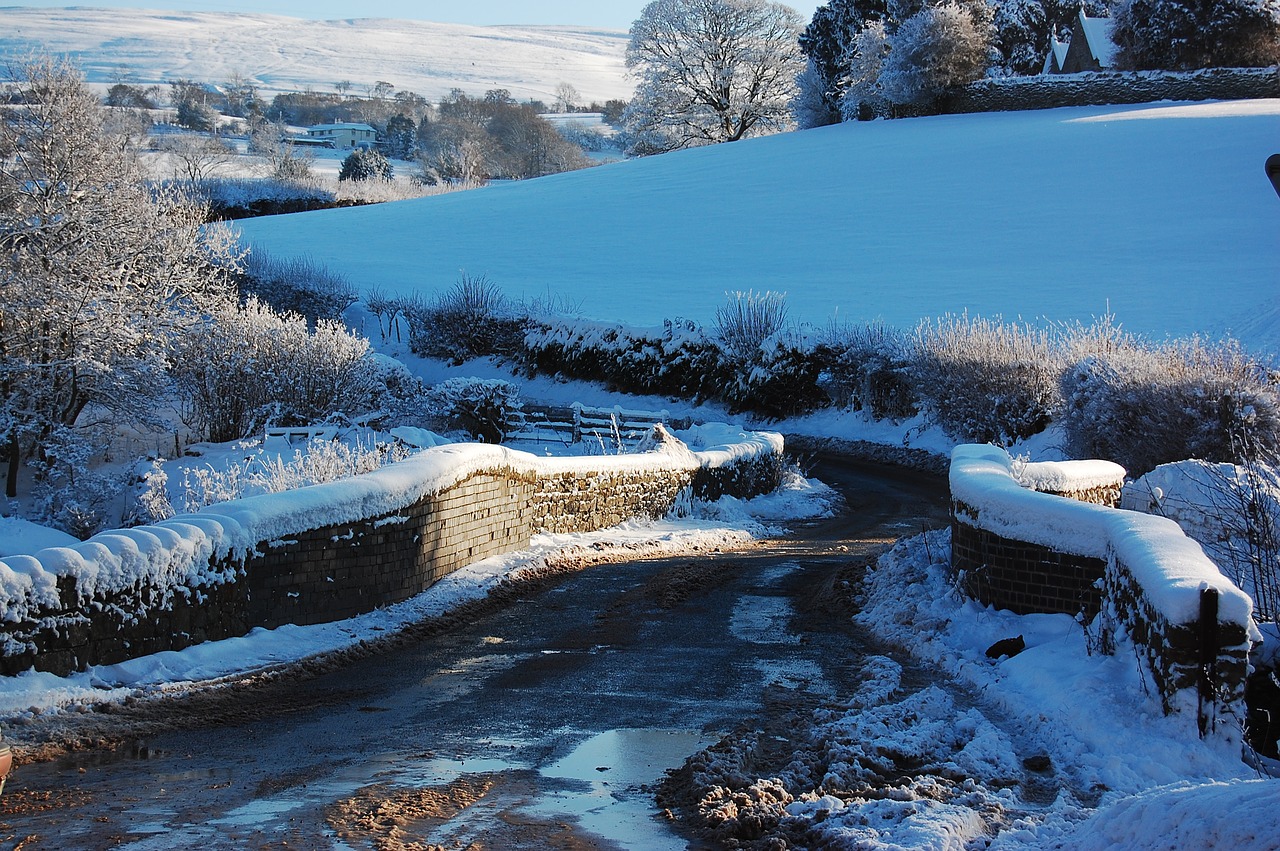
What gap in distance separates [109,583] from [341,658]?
185cm

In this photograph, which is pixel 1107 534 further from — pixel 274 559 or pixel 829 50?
pixel 829 50

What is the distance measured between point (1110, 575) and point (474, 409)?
1813cm

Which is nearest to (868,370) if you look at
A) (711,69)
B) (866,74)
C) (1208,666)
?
(1208,666)

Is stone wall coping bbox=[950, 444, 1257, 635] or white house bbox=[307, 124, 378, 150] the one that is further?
white house bbox=[307, 124, 378, 150]

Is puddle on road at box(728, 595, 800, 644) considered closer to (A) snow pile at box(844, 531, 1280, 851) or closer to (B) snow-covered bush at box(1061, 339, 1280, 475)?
(A) snow pile at box(844, 531, 1280, 851)

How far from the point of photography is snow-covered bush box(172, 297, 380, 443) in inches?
915

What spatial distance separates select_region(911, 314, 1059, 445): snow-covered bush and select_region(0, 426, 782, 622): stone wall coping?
15.4 meters

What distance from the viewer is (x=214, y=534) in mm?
8055

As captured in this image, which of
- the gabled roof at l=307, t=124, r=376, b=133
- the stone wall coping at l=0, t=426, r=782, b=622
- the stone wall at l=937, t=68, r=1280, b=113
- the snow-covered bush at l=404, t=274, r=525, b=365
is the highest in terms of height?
the stone wall at l=937, t=68, r=1280, b=113

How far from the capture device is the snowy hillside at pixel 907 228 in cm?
3209

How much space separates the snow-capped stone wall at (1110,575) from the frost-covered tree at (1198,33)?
146 feet

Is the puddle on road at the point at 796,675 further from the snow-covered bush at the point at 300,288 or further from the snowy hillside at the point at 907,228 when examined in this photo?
the snow-covered bush at the point at 300,288

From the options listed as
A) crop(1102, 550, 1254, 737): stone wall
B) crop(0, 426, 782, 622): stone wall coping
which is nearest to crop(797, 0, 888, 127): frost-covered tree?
crop(0, 426, 782, 622): stone wall coping

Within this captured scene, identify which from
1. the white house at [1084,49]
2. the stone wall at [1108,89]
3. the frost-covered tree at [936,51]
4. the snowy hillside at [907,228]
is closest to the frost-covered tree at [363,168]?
the snowy hillside at [907,228]
